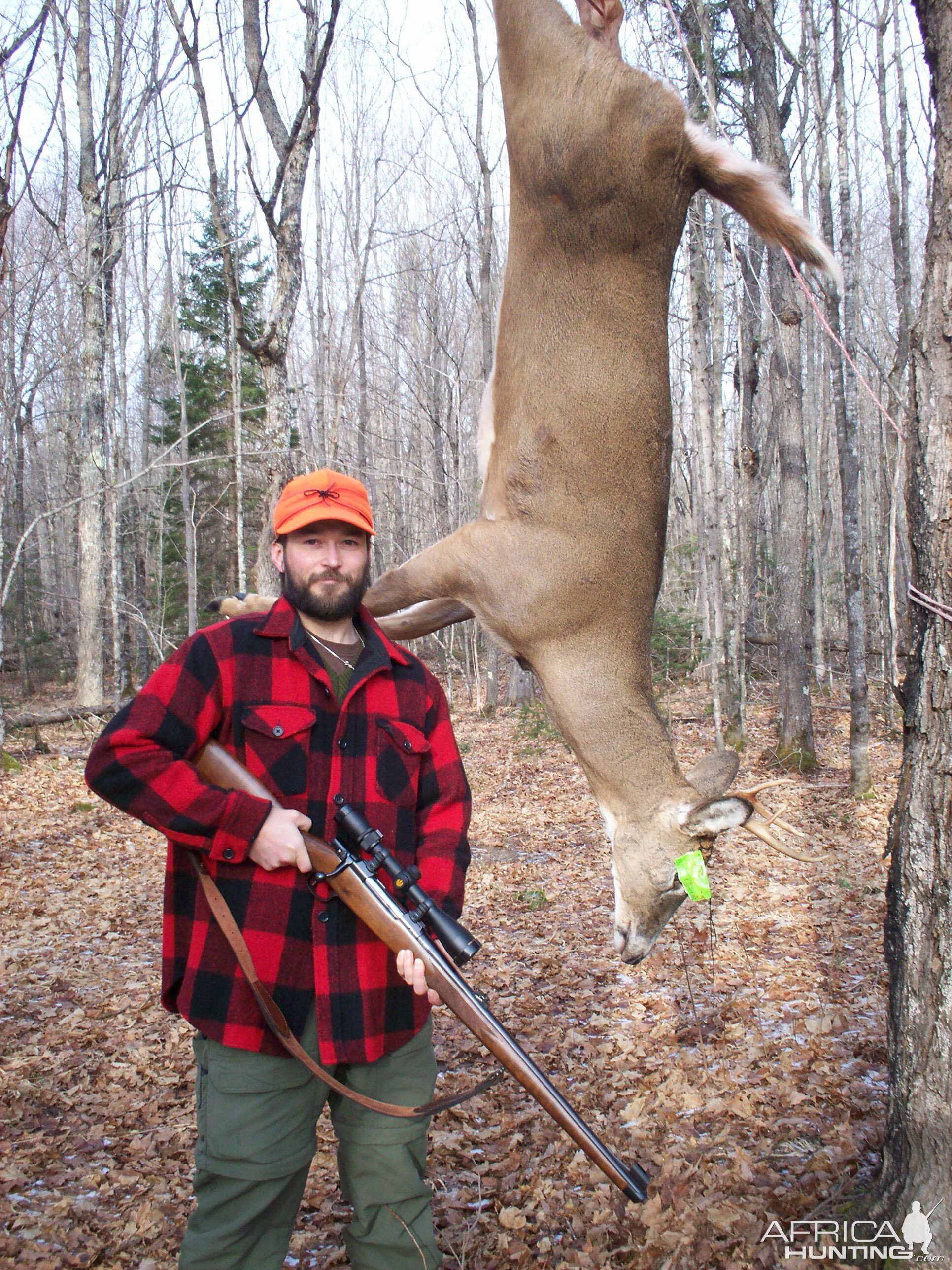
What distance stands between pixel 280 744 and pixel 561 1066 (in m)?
2.66

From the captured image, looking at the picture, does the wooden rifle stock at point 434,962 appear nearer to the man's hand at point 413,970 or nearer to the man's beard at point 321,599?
the man's hand at point 413,970

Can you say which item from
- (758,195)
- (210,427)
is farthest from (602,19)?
(210,427)

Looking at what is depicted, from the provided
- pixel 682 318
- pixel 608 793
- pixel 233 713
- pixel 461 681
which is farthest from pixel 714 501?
pixel 461 681

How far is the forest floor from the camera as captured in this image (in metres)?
3.16

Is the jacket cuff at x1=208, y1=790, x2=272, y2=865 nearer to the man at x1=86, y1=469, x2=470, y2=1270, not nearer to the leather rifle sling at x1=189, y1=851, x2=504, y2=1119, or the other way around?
the man at x1=86, y1=469, x2=470, y2=1270

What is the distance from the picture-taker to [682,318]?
11.4 meters

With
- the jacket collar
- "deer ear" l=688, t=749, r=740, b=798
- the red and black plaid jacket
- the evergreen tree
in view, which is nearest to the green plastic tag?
"deer ear" l=688, t=749, r=740, b=798

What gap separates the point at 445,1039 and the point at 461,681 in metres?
17.1

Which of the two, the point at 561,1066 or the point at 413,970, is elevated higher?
the point at 413,970

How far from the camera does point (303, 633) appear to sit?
2689 millimetres

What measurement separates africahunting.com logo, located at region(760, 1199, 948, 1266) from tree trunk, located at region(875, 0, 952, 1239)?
0.03m

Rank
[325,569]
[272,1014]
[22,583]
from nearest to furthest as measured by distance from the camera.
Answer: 1. [272,1014]
2. [325,569]
3. [22,583]

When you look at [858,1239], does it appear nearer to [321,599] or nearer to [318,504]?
[321,599]

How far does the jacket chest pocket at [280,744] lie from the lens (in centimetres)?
257
